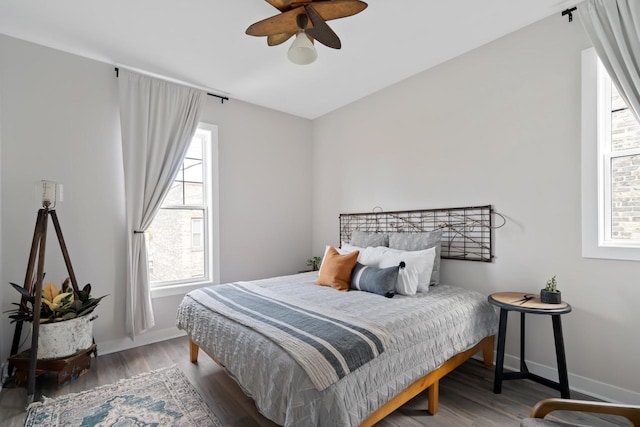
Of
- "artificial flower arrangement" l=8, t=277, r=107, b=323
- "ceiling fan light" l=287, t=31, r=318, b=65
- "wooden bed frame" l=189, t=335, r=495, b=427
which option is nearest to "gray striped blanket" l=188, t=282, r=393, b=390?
"wooden bed frame" l=189, t=335, r=495, b=427

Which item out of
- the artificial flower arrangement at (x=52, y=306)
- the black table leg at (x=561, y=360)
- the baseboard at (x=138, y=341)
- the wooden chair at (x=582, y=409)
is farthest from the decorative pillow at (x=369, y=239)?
the artificial flower arrangement at (x=52, y=306)

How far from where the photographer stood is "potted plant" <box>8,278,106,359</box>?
2.35 metres

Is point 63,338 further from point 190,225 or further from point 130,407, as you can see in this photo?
point 190,225

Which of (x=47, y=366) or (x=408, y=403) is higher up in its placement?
(x=47, y=366)

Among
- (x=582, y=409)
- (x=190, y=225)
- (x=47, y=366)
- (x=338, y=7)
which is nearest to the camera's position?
(x=582, y=409)

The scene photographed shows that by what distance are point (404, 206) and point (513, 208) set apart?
109cm

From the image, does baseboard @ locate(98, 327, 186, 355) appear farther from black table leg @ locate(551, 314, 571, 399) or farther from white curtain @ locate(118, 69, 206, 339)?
black table leg @ locate(551, 314, 571, 399)

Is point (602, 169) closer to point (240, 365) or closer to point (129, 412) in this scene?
point (240, 365)

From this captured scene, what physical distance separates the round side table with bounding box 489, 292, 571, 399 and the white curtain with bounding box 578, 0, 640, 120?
133 cm

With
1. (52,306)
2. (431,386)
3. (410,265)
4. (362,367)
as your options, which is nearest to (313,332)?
(362,367)

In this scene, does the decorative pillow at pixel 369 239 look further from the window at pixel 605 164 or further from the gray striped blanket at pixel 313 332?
the window at pixel 605 164

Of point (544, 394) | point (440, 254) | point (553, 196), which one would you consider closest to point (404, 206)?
point (440, 254)

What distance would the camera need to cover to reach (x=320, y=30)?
6.55ft

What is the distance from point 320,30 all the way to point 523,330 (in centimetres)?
268
